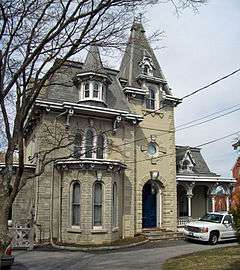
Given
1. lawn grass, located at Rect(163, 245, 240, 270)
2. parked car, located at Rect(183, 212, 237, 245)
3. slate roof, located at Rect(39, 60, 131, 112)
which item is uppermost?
slate roof, located at Rect(39, 60, 131, 112)

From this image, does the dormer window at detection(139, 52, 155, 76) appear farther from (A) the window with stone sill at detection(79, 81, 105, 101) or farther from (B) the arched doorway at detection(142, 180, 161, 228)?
(B) the arched doorway at detection(142, 180, 161, 228)

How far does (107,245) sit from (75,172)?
4369mm

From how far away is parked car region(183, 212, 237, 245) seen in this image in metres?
22.6

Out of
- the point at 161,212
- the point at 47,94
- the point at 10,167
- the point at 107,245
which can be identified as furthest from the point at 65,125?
the point at 10,167

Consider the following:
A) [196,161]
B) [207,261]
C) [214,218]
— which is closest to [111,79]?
[196,161]

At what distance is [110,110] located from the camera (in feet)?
80.3

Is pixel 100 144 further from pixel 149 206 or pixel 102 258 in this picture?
pixel 102 258

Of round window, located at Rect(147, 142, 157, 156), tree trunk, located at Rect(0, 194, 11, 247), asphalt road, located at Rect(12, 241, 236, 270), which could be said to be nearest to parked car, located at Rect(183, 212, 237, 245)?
asphalt road, located at Rect(12, 241, 236, 270)

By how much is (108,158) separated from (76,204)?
3.75 metres

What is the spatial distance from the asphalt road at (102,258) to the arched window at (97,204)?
2.63 metres

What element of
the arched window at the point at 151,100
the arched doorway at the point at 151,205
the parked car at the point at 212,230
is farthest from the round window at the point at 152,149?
the parked car at the point at 212,230

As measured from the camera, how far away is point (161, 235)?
83.3 feet

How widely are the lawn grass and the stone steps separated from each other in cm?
693

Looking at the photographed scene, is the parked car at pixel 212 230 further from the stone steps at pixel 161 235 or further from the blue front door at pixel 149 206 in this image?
the blue front door at pixel 149 206
